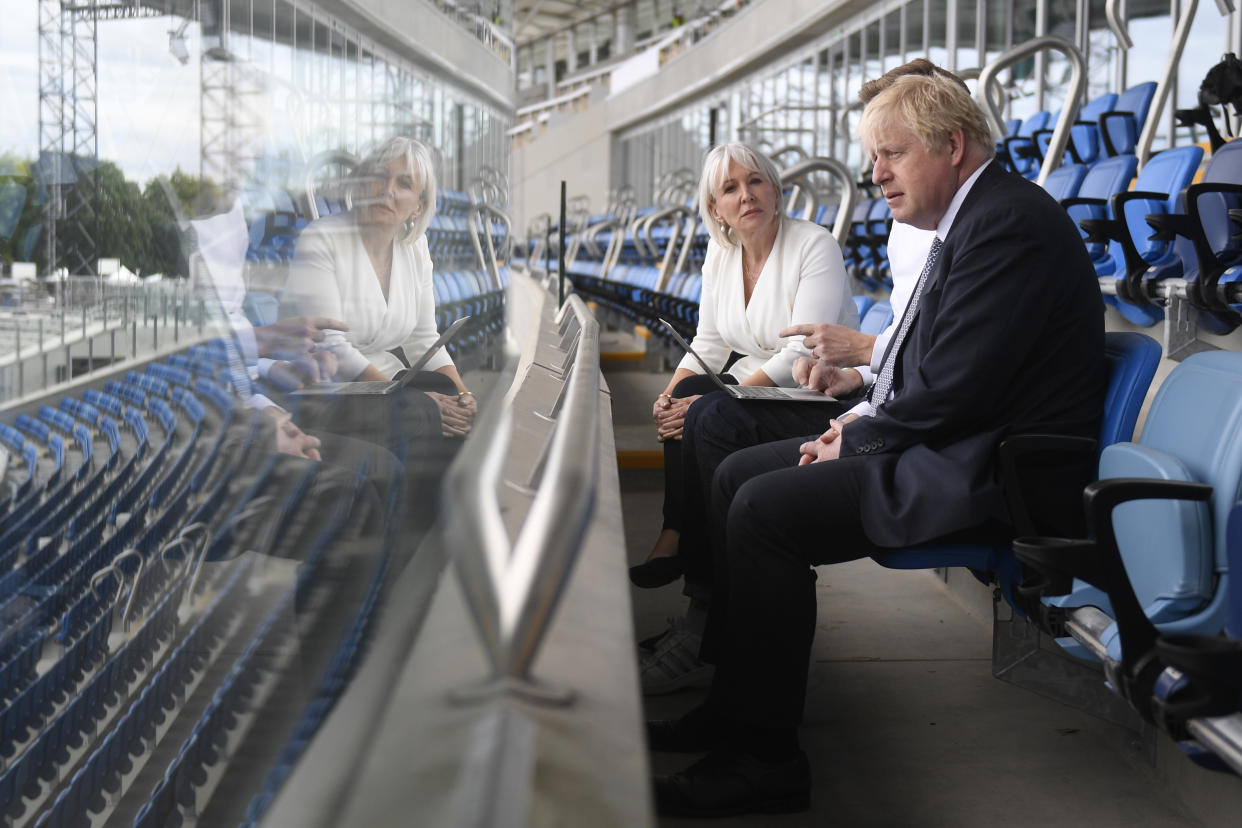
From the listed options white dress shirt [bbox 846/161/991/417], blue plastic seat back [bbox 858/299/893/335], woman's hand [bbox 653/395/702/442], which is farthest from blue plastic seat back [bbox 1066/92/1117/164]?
woman's hand [bbox 653/395/702/442]

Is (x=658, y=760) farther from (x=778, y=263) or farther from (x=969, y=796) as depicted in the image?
(x=778, y=263)

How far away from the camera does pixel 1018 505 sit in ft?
5.50

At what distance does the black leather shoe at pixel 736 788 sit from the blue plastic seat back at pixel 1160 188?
7.55 feet

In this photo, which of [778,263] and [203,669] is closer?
[778,263]

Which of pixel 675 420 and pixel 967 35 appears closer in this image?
pixel 675 420

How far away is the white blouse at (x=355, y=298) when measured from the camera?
1287 mm

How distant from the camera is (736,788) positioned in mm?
1707

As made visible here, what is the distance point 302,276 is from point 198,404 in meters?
2.67

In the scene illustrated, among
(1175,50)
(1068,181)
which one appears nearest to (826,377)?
(1068,181)

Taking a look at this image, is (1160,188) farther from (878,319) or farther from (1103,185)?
(878,319)

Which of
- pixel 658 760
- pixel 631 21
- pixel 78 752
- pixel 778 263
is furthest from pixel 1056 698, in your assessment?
pixel 631 21

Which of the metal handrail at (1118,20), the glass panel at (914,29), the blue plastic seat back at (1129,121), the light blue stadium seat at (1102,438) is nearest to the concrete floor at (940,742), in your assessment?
the light blue stadium seat at (1102,438)

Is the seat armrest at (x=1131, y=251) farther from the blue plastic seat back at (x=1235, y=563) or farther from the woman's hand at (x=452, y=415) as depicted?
the woman's hand at (x=452, y=415)

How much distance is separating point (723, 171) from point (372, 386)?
1.66 metres
